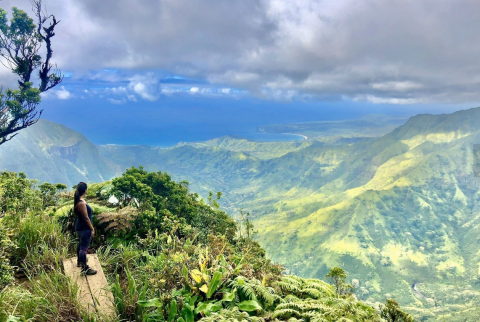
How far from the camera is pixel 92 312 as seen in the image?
3705 mm

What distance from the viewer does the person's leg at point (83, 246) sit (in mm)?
4793

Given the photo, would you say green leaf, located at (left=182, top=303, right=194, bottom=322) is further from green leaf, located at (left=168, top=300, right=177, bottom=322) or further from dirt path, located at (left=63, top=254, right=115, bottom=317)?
dirt path, located at (left=63, top=254, right=115, bottom=317)

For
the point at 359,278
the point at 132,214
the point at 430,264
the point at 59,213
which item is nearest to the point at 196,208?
the point at 132,214

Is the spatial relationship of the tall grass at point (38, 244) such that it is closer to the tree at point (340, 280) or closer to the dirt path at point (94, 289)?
the dirt path at point (94, 289)

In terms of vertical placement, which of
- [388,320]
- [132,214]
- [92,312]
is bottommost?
[388,320]

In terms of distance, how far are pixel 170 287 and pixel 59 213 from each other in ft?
13.0

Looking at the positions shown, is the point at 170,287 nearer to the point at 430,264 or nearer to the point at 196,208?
the point at 196,208

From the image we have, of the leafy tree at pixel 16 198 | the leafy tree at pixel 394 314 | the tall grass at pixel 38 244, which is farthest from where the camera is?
the leafy tree at pixel 16 198

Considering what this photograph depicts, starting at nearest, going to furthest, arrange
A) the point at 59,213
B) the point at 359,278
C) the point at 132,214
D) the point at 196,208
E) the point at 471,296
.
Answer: the point at 59,213
the point at 132,214
the point at 196,208
the point at 471,296
the point at 359,278

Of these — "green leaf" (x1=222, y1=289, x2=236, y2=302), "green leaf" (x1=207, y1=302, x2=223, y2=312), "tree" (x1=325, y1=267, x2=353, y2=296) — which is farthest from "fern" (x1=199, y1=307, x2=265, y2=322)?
"tree" (x1=325, y1=267, x2=353, y2=296)

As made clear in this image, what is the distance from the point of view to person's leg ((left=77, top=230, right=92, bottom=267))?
15.7 feet

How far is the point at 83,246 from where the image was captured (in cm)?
494

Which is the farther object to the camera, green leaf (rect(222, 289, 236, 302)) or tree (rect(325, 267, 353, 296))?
tree (rect(325, 267, 353, 296))

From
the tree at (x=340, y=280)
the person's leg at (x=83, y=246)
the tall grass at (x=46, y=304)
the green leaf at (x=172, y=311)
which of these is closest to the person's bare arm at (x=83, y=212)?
the person's leg at (x=83, y=246)
